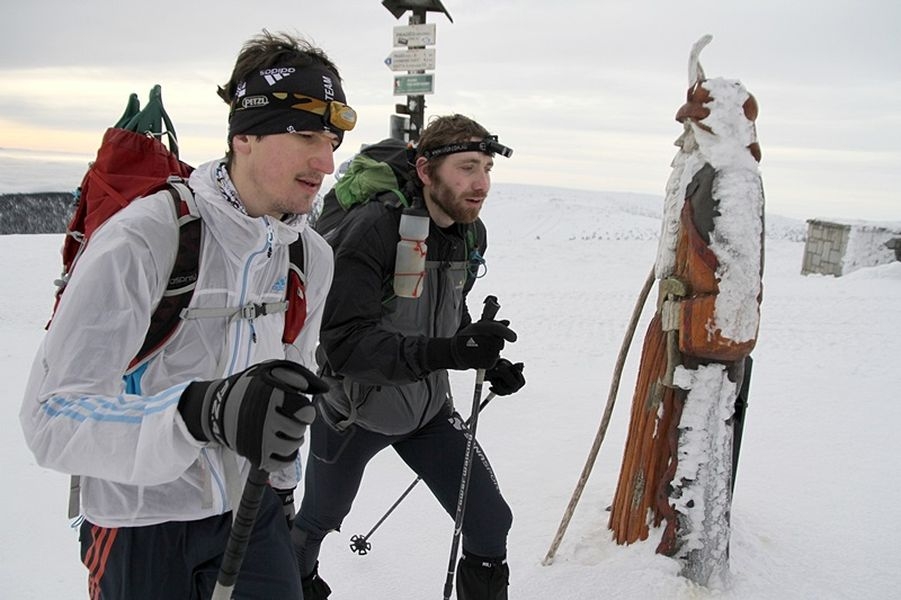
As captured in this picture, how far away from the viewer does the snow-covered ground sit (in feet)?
11.2

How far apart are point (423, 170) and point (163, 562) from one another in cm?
179

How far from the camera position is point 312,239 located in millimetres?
2230

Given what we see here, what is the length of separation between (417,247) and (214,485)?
121cm

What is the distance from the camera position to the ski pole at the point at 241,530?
5.29 feet

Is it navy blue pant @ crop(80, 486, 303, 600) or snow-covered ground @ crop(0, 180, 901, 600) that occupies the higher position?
navy blue pant @ crop(80, 486, 303, 600)

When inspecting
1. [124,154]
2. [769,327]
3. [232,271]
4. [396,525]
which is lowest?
[396,525]

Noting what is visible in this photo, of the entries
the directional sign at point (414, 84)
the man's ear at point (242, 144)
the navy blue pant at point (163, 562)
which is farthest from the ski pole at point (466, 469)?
the directional sign at point (414, 84)

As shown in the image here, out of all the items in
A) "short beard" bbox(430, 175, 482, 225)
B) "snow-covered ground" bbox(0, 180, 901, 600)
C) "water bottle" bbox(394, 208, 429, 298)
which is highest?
"short beard" bbox(430, 175, 482, 225)

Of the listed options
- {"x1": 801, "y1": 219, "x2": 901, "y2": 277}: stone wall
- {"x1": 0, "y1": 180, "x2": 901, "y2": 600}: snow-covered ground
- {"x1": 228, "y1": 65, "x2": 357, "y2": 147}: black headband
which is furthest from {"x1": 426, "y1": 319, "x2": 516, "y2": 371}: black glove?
{"x1": 801, "y1": 219, "x2": 901, "y2": 277}: stone wall

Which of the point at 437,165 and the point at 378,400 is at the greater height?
the point at 437,165

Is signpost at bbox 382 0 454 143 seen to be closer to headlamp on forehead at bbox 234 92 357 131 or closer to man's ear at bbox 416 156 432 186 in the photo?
man's ear at bbox 416 156 432 186

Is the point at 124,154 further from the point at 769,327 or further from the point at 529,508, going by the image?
the point at 769,327

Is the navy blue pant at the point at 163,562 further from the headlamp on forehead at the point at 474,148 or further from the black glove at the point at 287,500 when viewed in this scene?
the headlamp on forehead at the point at 474,148

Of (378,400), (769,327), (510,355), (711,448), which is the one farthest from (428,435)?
(769,327)
